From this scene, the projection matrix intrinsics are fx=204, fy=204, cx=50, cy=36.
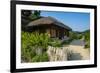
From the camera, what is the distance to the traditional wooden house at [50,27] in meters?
1.95

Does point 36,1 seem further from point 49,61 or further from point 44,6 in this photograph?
point 49,61

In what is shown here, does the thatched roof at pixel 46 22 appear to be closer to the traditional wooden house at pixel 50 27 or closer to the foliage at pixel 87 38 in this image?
the traditional wooden house at pixel 50 27

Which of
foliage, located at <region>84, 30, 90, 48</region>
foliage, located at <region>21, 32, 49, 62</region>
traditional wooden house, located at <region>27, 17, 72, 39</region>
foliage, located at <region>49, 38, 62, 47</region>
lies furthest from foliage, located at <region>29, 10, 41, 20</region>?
foliage, located at <region>84, 30, 90, 48</region>

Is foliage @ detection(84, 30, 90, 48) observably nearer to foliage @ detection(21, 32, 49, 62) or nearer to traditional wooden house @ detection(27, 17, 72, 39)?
traditional wooden house @ detection(27, 17, 72, 39)

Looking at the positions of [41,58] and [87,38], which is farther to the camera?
[87,38]

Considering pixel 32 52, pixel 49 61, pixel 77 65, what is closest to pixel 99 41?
pixel 77 65

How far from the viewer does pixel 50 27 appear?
6.57ft

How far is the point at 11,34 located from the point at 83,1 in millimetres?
820

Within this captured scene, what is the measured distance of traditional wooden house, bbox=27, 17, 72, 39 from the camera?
195 centimetres

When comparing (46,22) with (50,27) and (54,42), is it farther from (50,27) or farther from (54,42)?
(54,42)

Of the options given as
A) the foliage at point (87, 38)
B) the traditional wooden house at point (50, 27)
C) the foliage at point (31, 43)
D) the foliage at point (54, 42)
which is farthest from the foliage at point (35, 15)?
the foliage at point (87, 38)

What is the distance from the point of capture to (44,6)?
196 cm

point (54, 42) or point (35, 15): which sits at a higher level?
point (35, 15)

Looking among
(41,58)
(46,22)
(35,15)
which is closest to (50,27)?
(46,22)
